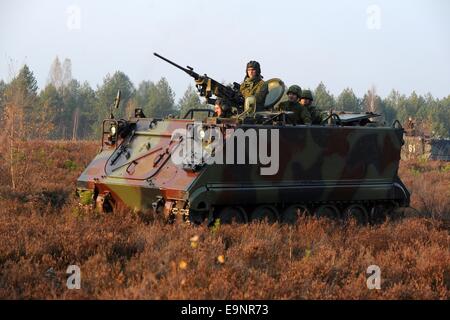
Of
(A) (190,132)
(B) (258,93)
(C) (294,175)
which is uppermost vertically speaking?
(B) (258,93)

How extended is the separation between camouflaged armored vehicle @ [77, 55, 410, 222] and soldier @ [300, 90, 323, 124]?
8.9 inches

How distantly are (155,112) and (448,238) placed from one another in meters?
48.8

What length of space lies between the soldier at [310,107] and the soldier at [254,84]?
832 millimetres

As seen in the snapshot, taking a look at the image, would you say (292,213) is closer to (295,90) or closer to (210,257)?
(295,90)

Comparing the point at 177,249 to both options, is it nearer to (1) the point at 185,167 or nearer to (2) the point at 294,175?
(1) the point at 185,167

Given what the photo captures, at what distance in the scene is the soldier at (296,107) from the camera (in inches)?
464

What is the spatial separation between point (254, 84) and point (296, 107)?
3.37 ft

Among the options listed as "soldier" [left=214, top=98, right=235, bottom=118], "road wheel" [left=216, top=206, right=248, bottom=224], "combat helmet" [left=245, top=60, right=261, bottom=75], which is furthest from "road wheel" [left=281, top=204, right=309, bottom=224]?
"combat helmet" [left=245, top=60, right=261, bottom=75]

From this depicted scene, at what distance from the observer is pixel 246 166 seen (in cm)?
1023

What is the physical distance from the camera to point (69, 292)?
21.1 feet

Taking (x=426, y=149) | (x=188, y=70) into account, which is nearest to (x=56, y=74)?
(x=426, y=149)

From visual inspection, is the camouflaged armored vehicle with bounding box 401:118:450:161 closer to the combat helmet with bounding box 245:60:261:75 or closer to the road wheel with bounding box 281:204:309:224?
the combat helmet with bounding box 245:60:261:75
